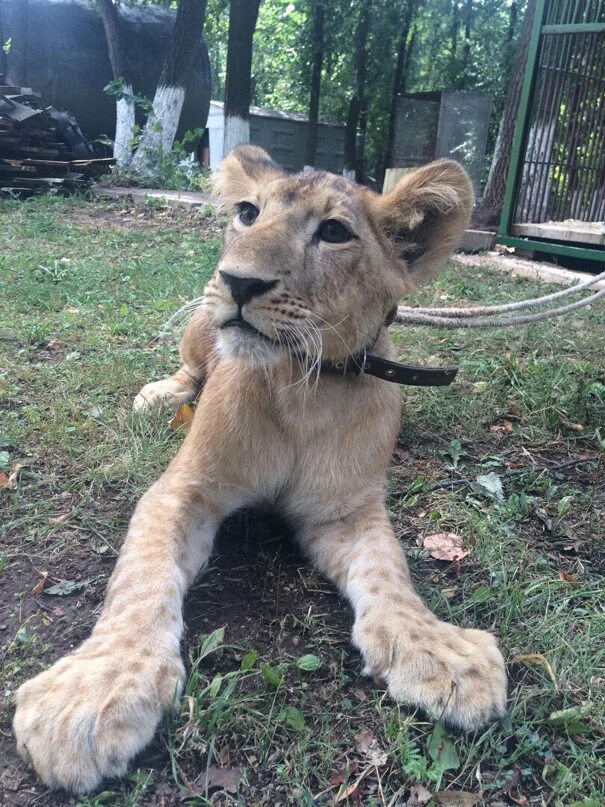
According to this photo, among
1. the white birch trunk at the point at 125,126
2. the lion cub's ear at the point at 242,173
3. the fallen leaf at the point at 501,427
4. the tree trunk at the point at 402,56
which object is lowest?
the fallen leaf at the point at 501,427

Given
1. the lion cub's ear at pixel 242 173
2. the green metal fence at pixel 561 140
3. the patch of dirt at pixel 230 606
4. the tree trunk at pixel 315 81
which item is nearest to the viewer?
the patch of dirt at pixel 230 606

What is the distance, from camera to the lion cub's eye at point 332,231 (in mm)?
2396

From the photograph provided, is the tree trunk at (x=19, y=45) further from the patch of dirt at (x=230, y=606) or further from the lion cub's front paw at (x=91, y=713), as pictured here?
the lion cub's front paw at (x=91, y=713)

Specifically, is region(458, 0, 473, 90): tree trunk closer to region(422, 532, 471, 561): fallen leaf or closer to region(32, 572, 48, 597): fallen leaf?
region(422, 532, 471, 561): fallen leaf

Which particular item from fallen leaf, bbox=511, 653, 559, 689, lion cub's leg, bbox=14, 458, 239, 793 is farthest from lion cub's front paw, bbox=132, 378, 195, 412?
fallen leaf, bbox=511, 653, 559, 689

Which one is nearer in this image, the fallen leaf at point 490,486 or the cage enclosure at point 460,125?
the fallen leaf at point 490,486

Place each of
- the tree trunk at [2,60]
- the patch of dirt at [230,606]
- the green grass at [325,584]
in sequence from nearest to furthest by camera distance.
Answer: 1. the green grass at [325,584]
2. the patch of dirt at [230,606]
3. the tree trunk at [2,60]

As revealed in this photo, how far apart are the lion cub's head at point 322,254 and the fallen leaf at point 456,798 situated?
120 centimetres

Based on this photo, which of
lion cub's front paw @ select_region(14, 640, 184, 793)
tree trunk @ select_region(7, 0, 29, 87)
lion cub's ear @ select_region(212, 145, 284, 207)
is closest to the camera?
lion cub's front paw @ select_region(14, 640, 184, 793)

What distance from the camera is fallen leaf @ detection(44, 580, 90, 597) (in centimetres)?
215

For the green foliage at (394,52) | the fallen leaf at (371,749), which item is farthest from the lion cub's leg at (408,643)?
the green foliage at (394,52)

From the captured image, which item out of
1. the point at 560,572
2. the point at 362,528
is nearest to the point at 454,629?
the point at 362,528

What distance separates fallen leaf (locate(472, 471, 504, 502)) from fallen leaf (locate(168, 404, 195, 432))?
49.9 inches

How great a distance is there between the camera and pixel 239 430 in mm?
2463
